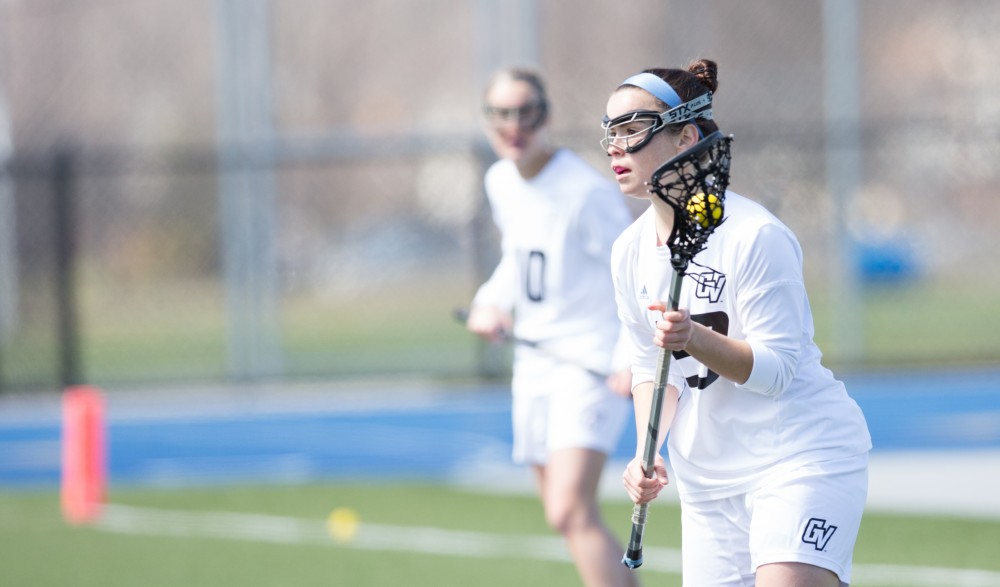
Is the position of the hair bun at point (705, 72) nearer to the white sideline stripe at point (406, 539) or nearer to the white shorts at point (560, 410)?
the white shorts at point (560, 410)

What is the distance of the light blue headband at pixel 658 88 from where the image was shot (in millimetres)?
3874

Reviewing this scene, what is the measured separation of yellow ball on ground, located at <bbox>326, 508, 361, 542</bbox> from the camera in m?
8.88

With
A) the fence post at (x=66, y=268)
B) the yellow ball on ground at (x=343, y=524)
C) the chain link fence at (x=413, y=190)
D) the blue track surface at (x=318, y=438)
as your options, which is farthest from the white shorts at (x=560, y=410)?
the fence post at (x=66, y=268)

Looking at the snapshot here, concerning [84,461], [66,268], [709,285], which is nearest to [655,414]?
[709,285]

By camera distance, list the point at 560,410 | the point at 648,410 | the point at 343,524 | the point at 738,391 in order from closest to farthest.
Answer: the point at 738,391 < the point at 648,410 < the point at 560,410 < the point at 343,524

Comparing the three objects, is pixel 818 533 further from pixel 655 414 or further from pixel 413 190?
pixel 413 190

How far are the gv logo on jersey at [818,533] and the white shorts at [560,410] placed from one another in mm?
2104

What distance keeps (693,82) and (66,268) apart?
30.6ft

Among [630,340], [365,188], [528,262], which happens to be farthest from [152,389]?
[630,340]

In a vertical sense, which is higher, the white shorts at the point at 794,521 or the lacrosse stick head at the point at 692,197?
the lacrosse stick head at the point at 692,197

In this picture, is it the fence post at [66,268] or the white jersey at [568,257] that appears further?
the fence post at [66,268]

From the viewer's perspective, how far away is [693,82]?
3.93 metres

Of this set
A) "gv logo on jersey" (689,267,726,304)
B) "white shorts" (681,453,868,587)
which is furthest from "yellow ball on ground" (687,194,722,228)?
"white shorts" (681,453,868,587)

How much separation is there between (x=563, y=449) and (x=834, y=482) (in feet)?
6.90
